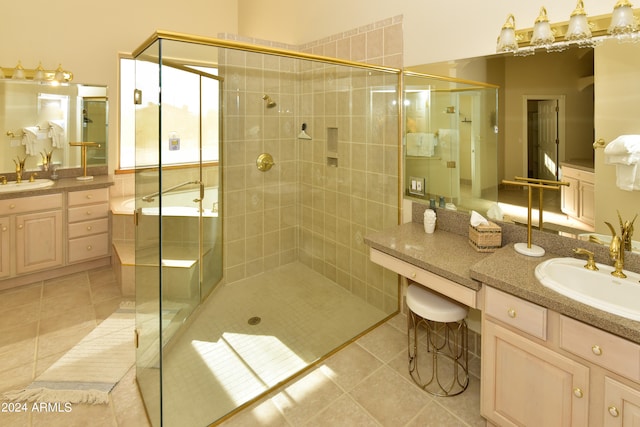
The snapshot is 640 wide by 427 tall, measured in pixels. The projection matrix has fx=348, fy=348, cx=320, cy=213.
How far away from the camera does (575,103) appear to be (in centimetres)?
167

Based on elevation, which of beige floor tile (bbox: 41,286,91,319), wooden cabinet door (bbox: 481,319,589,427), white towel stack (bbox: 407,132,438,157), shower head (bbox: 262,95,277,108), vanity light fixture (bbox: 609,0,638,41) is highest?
shower head (bbox: 262,95,277,108)

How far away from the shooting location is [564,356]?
4.31ft

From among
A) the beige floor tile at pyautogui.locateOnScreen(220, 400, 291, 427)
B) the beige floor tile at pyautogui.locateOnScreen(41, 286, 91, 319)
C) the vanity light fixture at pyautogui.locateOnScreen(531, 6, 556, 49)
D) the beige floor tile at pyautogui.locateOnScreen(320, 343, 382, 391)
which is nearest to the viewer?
the vanity light fixture at pyautogui.locateOnScreen(531, 6, 556, 49)

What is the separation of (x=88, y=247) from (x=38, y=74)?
5.60ft

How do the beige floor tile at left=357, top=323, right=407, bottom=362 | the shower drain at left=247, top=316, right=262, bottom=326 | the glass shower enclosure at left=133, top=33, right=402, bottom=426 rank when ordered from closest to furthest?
1. the glass shower enclosure at left=133, top=33, right=402, bottom=426
2. the beige floor tile at left=357, top=323, right=407, bottom=362
3. the shower drain at left=247, top=316, right=262, bottom=326

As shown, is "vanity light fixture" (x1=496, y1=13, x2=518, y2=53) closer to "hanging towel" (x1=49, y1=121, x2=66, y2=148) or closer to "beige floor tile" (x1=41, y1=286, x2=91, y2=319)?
"beige floor tile" (x1=41, y1=286, x2=91, y2=319)

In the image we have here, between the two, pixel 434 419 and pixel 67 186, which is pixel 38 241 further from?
pixel 434 419

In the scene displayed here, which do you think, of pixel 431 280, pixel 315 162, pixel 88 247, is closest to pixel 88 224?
pixel 88 247

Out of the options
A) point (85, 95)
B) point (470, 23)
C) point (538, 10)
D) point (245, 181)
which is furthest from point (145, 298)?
point (85, 95)

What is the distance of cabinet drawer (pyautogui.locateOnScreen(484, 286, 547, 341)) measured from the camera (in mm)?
1346

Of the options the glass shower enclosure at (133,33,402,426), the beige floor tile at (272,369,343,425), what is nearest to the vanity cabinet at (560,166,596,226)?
the glass shower enclosure at (133,33,402,426)

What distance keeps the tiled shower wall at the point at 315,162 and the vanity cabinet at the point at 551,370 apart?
1219mm

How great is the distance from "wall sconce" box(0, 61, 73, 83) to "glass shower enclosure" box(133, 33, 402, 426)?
6.12ft

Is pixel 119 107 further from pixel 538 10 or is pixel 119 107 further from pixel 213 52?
pixel 538 10
